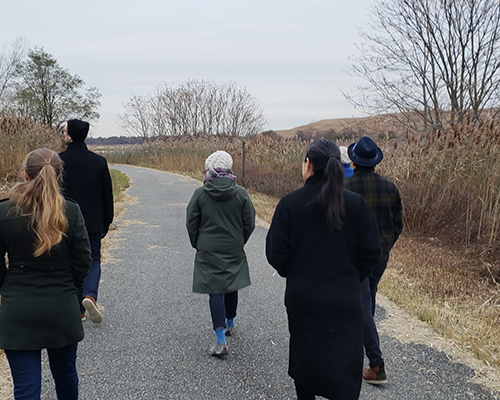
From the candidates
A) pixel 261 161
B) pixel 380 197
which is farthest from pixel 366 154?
pixel 261 161

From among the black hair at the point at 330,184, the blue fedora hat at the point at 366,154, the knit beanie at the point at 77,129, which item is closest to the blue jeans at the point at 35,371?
the black hair at the point at 330,184

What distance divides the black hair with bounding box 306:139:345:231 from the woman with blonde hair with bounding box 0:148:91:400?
1435 millimetres

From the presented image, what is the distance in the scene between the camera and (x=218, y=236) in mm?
4055

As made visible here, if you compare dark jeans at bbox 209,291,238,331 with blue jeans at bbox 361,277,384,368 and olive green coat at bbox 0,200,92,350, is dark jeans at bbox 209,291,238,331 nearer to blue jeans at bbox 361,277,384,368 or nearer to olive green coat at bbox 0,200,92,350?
blue jeans at bbox 361,277,384,368

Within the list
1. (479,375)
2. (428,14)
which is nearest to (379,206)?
(479,375)

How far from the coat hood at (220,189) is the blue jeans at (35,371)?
1.73 metres

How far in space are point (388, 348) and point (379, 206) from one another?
57.9 inches

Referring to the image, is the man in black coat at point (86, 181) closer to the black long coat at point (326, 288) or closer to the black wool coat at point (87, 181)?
the black wool coat at point (87, 181)

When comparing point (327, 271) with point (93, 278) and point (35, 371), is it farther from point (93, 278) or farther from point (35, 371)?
point (93, 278)

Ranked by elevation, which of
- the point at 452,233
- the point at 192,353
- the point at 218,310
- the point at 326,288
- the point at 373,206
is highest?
the point at 373,206

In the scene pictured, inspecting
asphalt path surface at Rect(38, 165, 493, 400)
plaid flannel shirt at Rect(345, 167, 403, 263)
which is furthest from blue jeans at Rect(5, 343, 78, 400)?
plaid flannel shirt at Rect(345, 167, 403, 263)

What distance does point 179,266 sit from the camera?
709 cm

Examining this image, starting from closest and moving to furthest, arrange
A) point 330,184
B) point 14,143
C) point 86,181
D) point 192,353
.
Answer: point 330,184
point 192,353
point 86,181
point 14,143

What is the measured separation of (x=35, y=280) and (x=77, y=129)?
2365 mm
